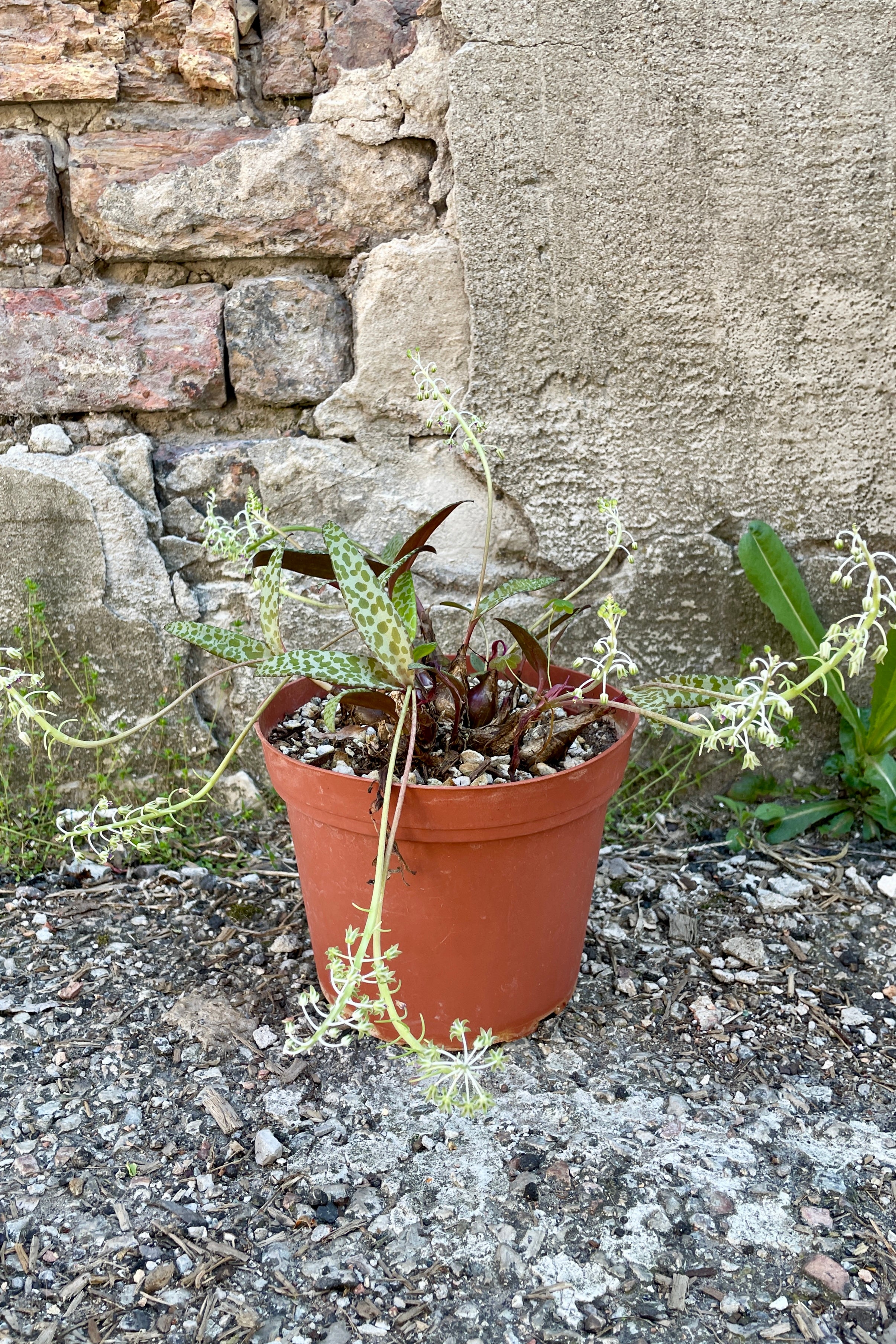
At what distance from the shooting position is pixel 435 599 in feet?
6.91

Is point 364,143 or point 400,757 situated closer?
point 400,757

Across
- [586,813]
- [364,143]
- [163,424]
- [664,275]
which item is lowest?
[586,813]

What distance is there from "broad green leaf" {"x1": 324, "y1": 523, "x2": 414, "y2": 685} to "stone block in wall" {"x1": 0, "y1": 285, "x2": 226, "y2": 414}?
874 millimetres

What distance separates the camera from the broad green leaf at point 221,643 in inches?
61.2

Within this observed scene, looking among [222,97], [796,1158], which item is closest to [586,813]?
[796,1158]

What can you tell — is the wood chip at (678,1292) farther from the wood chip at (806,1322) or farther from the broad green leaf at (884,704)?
the broad green leaf at (884,704)

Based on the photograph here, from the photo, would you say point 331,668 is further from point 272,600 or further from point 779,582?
point 779,582

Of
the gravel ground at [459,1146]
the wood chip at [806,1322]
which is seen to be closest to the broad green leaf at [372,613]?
the gravel ground at [459,1146]

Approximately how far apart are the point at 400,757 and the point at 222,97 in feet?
4.63

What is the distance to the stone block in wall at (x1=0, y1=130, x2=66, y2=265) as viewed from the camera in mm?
1931

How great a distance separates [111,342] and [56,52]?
54 cm

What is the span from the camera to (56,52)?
191cm

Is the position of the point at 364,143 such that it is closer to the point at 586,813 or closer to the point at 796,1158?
the point at 586,813

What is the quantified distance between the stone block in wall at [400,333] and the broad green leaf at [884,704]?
1.03 meters
